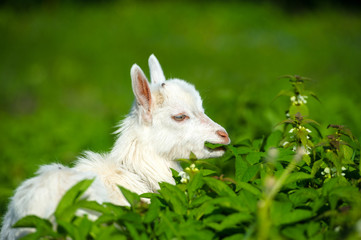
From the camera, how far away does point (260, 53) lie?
1894cm

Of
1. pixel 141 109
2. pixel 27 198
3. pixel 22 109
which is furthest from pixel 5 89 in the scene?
pixel 27 198

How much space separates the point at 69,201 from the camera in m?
2.80

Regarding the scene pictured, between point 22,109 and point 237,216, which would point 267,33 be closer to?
point 22,109

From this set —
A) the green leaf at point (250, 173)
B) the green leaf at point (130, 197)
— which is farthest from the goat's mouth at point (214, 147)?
the green leaf at point (130, 197)

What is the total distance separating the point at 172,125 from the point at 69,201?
1.70m

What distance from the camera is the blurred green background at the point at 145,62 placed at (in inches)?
338

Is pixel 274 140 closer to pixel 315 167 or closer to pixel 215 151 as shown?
pixel 215 151

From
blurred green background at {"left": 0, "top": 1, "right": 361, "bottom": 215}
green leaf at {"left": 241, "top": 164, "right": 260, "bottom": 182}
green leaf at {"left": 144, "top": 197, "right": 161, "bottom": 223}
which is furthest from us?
blurred green background at {"left": 0, "top": 1, "right": 361, "bottom": 215}

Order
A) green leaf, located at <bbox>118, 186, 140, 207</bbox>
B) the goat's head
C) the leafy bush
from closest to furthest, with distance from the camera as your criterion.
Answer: the leafy bush → green leaf, located at <bbox>118, 186, 140, 207</bbox> → the goat's head

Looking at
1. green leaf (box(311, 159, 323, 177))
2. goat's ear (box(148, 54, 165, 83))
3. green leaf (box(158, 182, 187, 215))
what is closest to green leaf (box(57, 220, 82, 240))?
green leaf (box(158, 182, 187, 215))

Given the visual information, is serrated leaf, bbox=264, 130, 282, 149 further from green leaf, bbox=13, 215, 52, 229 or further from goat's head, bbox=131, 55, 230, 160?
green leaf, bbox=13, 215, 52, 229

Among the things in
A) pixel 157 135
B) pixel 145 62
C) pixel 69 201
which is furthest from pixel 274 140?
pixel 145 62

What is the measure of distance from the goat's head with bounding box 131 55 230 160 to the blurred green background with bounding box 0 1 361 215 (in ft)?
6.97

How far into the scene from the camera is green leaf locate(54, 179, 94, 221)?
2.74 meters
